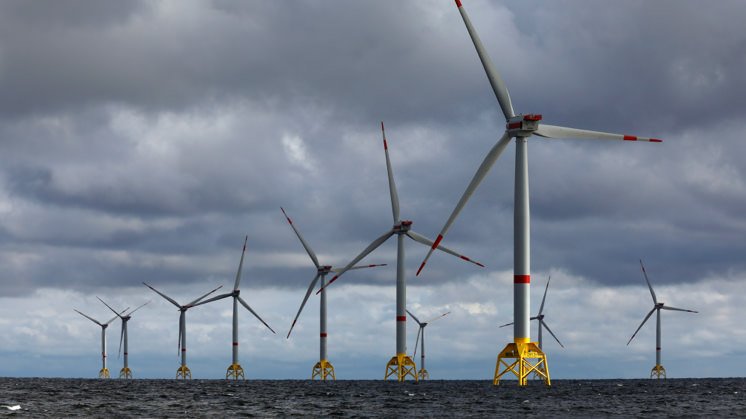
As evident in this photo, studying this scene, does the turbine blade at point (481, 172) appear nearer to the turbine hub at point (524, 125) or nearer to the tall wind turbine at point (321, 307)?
the turbine hub at point (524, 125)

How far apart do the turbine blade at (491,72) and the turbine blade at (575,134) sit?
4.21 metres

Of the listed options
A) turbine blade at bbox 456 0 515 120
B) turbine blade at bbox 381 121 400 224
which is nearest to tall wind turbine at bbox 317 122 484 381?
turbine blade at bbox 381 121 400 224

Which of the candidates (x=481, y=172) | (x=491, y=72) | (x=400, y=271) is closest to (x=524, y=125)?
(x=481, y=172)

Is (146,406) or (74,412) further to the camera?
(146,406)

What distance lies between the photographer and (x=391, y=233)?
5925 inches

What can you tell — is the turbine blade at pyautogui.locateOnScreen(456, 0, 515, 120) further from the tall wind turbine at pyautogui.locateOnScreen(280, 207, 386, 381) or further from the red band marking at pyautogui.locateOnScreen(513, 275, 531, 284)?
the tall wind turbine at pyautogui.locateOnScreen(280, 207, 386, 381)

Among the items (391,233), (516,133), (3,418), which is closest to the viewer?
(3,418)

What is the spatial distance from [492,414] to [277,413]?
18088mm

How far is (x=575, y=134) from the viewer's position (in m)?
87.6

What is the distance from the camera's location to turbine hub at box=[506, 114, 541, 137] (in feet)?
270

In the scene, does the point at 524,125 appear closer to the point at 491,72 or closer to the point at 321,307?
the point at 491,72

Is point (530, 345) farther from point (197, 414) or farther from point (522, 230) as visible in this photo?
point (197, 414)

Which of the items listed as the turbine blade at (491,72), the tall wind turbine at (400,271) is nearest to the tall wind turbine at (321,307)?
the tall wind turbine at (400,271)

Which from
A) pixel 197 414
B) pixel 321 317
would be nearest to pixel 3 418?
pixel 197 414
